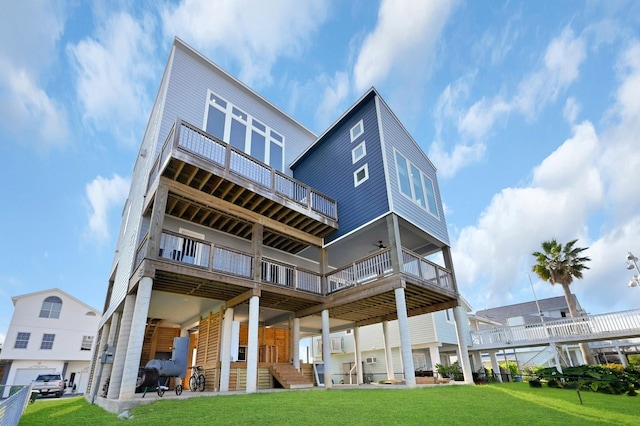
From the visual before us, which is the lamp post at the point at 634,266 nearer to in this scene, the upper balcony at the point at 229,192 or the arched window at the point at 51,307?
the upper balcony at the point at 229,192

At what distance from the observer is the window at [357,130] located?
1404 cm

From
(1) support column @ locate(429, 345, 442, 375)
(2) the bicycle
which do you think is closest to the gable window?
(2) the bicycle

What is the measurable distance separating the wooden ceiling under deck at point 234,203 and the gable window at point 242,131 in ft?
13.3

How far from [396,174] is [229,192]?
22.3 ft

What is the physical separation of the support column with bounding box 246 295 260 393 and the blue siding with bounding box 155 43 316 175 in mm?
7029

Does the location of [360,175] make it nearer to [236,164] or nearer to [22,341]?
[236,164]

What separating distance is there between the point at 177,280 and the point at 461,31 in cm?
1671

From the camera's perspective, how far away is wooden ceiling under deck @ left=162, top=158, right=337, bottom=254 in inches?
390

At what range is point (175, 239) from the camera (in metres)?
10.3

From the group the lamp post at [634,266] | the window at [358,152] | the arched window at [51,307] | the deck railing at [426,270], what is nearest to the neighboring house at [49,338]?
the arched window at [51,307]

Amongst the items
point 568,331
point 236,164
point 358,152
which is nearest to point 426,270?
point 358,152

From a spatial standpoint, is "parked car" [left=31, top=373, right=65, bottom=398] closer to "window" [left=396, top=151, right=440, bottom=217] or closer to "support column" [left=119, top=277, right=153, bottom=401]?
"support column" [left=119, top=277, right=153, bottom=401]

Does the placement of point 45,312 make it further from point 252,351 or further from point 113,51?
point 252,351

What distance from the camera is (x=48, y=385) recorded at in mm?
19547
